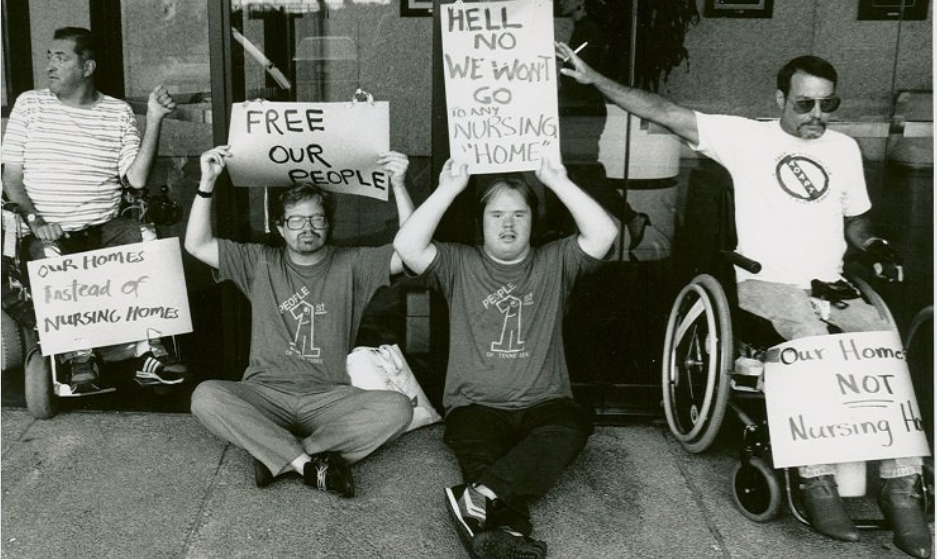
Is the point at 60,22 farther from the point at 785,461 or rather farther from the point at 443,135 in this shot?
the point at 785,461

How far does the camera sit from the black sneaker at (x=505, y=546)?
3.35 meters

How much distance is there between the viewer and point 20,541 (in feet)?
11.7

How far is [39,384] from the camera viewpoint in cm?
452

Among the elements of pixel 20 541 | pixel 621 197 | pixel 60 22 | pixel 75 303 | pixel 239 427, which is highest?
pixel 60 22

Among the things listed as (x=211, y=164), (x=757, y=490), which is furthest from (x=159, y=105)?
(x=757, y=490)

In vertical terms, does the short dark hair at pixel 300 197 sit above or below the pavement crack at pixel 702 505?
above

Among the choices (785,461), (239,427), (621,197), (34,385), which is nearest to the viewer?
(785,461)

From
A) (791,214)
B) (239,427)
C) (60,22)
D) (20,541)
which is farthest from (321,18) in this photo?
(20,541)

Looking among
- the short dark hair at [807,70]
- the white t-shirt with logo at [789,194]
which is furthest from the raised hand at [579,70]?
the short dark hair at [807,70]

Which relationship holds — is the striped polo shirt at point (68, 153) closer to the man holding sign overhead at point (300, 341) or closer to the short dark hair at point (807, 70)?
the man holding sign overhead at point (300, 341)

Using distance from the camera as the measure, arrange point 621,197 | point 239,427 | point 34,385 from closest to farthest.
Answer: point 239,427
point 34,385
point 621,197

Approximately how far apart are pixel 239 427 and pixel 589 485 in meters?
1.46

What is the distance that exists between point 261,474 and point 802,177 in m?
2.57

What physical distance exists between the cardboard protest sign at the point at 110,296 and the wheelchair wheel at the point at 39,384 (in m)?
A: 0.12
